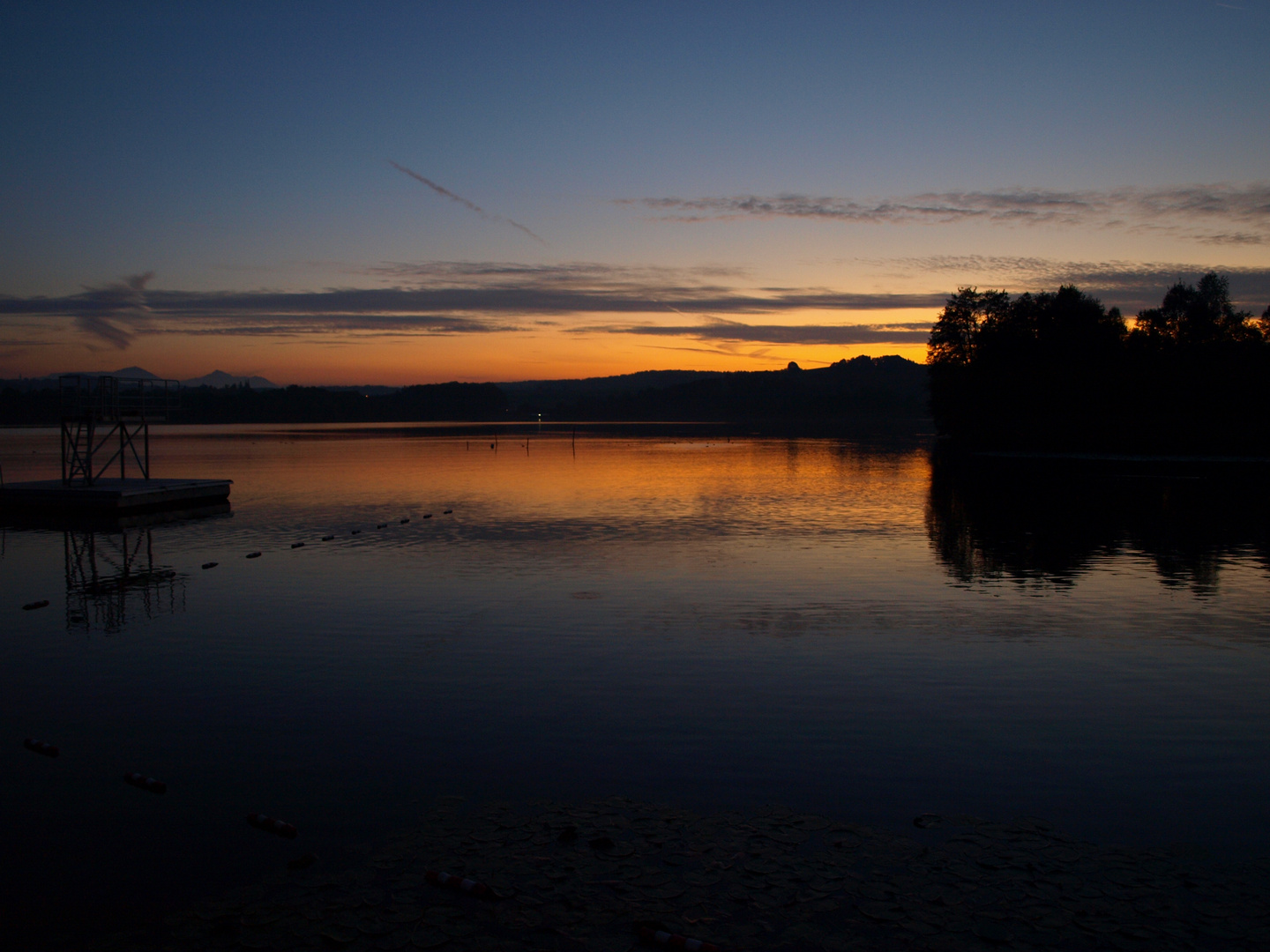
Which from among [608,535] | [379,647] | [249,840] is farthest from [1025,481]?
[249,840]

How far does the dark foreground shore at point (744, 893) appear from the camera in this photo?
6.35 meters

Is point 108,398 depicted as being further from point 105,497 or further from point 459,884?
point 459,884

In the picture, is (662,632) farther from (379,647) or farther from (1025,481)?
(1025,481)

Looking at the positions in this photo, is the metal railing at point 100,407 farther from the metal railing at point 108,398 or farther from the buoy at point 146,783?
the buoy at point 146,783

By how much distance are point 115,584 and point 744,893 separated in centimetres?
1927

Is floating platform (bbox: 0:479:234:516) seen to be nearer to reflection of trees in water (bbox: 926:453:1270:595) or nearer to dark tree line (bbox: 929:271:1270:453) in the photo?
reflection of trees in water (bbox: 926:453:1270:595)

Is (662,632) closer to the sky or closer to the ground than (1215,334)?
closer to the ground

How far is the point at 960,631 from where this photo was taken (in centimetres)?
1559

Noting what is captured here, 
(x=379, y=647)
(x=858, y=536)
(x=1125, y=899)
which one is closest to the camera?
(x=1125, y=899)

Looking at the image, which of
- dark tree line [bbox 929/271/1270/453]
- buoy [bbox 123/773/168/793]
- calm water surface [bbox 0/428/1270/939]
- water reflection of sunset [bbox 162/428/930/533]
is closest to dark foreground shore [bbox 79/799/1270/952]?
calm water surface [bbox 0/428/1270/939]

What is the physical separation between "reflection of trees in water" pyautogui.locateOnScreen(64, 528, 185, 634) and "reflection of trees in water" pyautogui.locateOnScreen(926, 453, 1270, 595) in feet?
61.4

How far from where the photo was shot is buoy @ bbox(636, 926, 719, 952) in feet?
19.8

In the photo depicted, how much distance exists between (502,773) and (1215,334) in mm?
96727

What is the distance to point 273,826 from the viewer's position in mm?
8016
